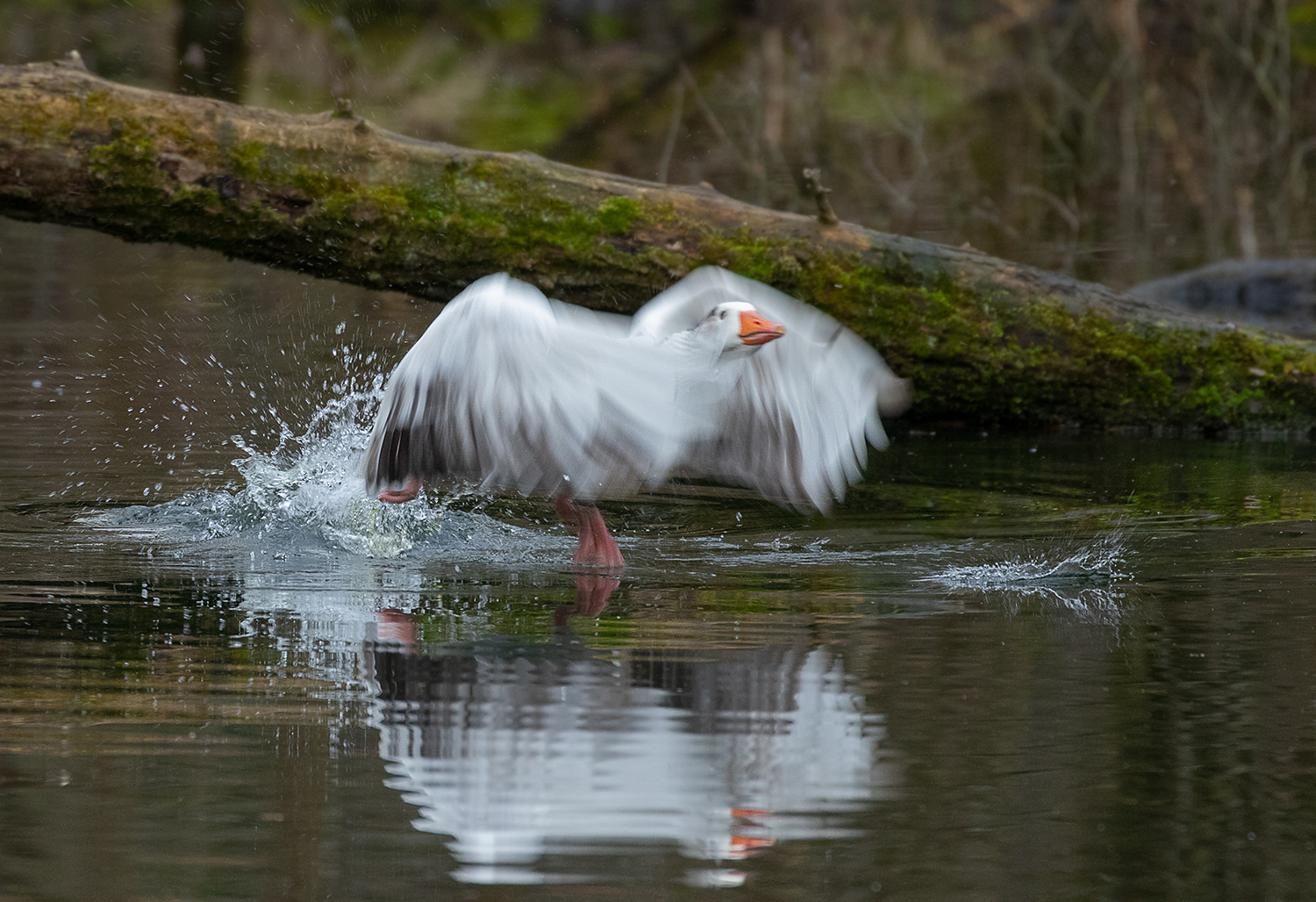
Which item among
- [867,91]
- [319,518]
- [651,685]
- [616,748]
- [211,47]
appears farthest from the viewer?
[867,91]

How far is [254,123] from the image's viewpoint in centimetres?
806

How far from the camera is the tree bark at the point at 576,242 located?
7883mm

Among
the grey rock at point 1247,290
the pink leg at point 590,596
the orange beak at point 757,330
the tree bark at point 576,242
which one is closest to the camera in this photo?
the pink leg at point 590,596

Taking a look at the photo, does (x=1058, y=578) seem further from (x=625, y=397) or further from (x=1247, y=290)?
(x=1247, y=290)

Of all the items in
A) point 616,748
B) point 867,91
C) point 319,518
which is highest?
point 867,91

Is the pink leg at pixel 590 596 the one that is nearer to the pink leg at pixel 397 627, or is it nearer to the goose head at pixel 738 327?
the pink leg at pixel 397 627

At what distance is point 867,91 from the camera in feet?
80.9

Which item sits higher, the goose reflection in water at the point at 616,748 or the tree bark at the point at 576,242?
the tree bark at the point at 576,242

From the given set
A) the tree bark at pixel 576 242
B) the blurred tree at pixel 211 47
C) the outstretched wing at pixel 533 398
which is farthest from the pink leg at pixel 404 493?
the blurred tree at pixel 211 47

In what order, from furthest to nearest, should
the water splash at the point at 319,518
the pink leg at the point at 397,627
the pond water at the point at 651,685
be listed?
the water splash at the point at 319,518 < the pink leg at the point at 397,627 < the pond water at the point at 651,685

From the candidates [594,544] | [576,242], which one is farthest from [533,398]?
[576,242]

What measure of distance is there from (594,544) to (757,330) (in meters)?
0.96

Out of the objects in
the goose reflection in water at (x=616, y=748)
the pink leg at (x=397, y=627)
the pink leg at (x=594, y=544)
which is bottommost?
the goose reflection in water at (x=616, y=748)

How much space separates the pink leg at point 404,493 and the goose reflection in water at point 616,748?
1143mm
